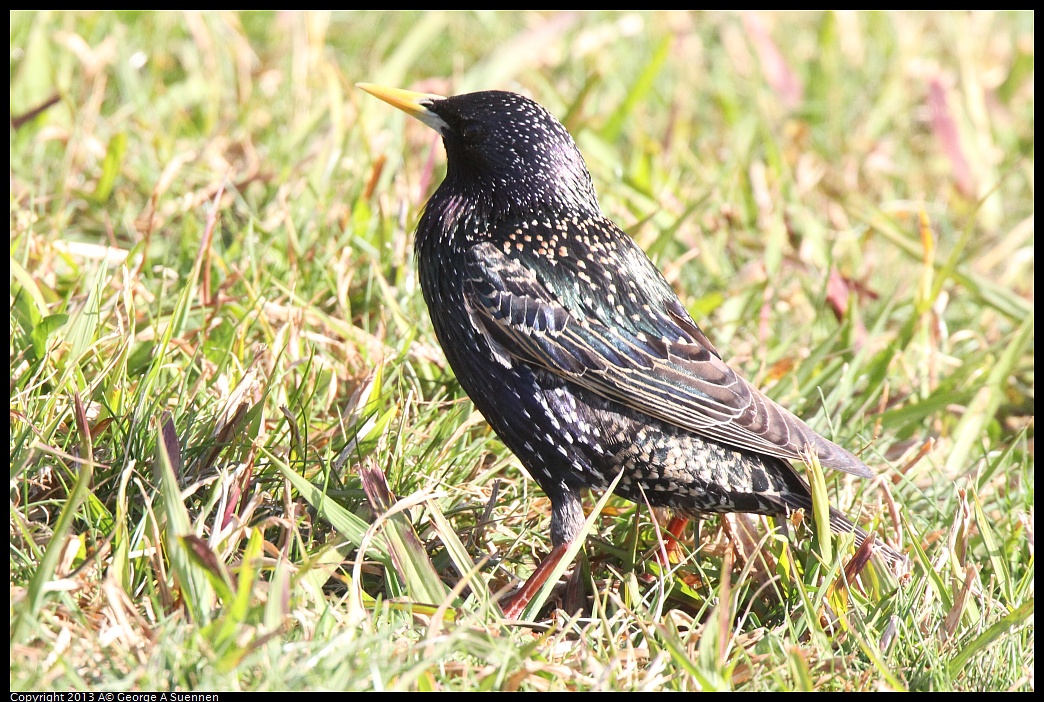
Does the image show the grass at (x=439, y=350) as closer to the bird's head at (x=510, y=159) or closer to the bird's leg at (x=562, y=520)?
the bird's leg at (x=562, y=520)

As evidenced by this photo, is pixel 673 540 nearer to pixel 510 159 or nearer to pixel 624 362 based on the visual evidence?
pixel 624 362

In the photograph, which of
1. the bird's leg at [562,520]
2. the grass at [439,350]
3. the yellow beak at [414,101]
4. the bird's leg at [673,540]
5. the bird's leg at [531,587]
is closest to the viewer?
the grass at [439,350]

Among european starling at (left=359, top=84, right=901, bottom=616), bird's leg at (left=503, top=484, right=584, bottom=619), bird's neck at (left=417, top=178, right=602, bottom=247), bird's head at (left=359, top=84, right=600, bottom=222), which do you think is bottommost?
bird's leg at (left=503, top=484, right=584, bottom=619)

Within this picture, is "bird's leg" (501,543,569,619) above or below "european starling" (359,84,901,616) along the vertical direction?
below

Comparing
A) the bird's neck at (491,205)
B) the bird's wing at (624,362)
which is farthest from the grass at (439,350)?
the bird's neck at (491,205)

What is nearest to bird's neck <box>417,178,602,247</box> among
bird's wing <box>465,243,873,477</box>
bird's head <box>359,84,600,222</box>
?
bird's head <box>359,84,600,222</box>

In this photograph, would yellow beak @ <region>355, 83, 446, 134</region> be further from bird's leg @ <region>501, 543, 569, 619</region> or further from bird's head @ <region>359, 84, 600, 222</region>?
bird's leg @ <region>501, 543, 569, 619</region>

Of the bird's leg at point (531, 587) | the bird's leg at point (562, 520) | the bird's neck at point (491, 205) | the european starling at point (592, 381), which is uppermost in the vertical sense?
the bird's neck at point (491, 205)
